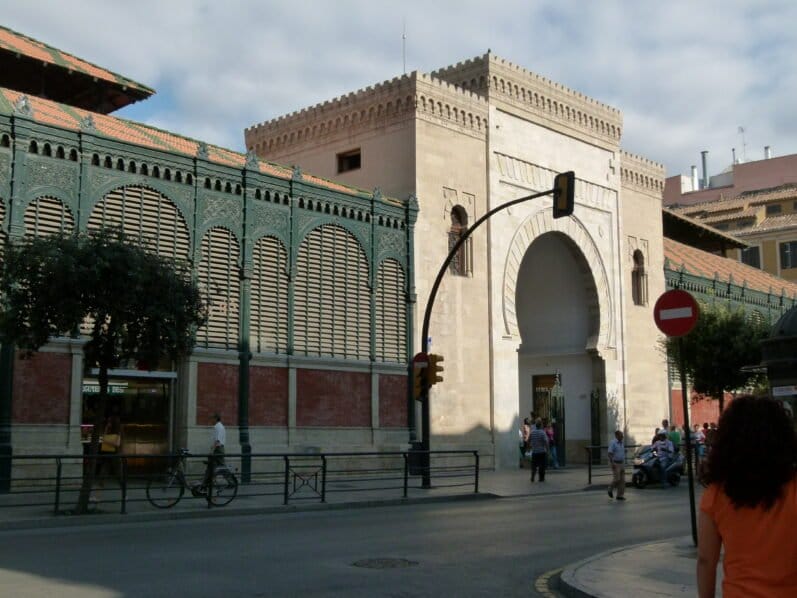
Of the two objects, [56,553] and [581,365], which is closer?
[56,553]

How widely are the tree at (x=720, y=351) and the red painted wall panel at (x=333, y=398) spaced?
10522mm

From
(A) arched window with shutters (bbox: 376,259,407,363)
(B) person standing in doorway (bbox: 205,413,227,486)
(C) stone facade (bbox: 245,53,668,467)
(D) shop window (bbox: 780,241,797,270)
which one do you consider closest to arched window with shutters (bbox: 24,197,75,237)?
(B) person standing in doorway (bbox: 205,413,227,486)

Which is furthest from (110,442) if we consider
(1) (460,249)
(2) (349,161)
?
(2) (349,161)

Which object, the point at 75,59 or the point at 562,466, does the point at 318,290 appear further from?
the point at 562,466

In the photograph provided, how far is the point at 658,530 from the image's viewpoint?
47.0 ft

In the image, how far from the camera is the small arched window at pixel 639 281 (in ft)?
123

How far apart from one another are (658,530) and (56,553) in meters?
8.46

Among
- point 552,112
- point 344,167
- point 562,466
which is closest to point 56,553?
point 344,167

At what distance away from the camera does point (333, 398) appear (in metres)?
25.2

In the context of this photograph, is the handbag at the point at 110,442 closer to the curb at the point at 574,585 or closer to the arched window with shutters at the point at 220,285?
the arched window with shutters at the point at 220,285

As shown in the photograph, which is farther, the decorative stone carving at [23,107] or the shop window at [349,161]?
the shop window at [349,161]

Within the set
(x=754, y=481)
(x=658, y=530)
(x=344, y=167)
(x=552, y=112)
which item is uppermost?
(x=552, y=112)

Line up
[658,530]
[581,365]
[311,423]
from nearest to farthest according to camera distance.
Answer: [658,530], [311,423], [581,365]

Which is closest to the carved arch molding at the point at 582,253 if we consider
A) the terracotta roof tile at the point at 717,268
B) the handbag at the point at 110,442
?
the terracotta roof tile at the point at 717,268
